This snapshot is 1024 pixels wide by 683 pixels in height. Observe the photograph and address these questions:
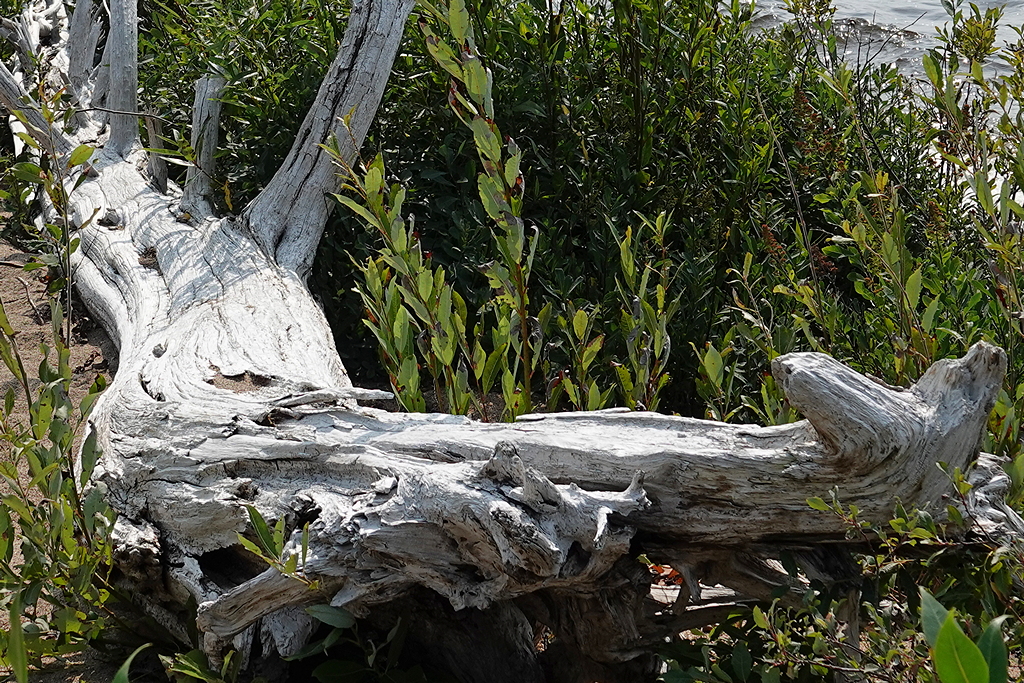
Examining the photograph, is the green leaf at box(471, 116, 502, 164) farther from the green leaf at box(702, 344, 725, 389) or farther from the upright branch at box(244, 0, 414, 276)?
the upright branch at box(244, 0, 414, 276)

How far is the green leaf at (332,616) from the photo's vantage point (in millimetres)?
1833

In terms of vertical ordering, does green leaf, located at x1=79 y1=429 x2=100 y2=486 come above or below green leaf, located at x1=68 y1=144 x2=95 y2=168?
below

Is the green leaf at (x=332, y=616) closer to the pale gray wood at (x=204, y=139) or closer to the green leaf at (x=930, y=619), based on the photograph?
the green leaf at (x=930, y=619)

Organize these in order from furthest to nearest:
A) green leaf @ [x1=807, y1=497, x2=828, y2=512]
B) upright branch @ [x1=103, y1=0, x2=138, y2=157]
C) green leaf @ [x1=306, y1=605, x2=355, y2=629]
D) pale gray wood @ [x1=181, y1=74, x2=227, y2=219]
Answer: upright branch @ [x1=103, y1=0, x2=138, y2=157] < pale gray wood @ [x1=181, y1=74, x2=227, y2=219] < green leaf @ [x1=306, y1=605, x2=355, y2=629] < green leaf @ [x1=807, y1=497, x2=828, y2=512]

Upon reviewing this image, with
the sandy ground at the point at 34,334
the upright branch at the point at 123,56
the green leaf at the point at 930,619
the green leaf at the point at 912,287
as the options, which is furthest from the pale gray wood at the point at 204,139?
the green leaf at the point at 930,619

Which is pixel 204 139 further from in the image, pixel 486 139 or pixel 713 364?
pixel 713 364

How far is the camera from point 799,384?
1549 millimetres

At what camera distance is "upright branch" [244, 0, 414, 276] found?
3646mm

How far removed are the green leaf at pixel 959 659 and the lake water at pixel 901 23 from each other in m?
4.94

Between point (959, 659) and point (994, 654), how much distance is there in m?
0.13

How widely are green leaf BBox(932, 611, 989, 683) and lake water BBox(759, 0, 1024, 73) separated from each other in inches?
195

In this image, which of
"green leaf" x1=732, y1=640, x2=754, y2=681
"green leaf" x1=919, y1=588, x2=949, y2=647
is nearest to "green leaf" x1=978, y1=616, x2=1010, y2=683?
"green leaf" x1=919, y1=588, x2=949, y2=647

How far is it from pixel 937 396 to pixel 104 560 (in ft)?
5.66

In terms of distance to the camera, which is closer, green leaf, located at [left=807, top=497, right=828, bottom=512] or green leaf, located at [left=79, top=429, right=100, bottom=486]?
green leaf, located at [left=807, top=497, right=828, bottom=512]
